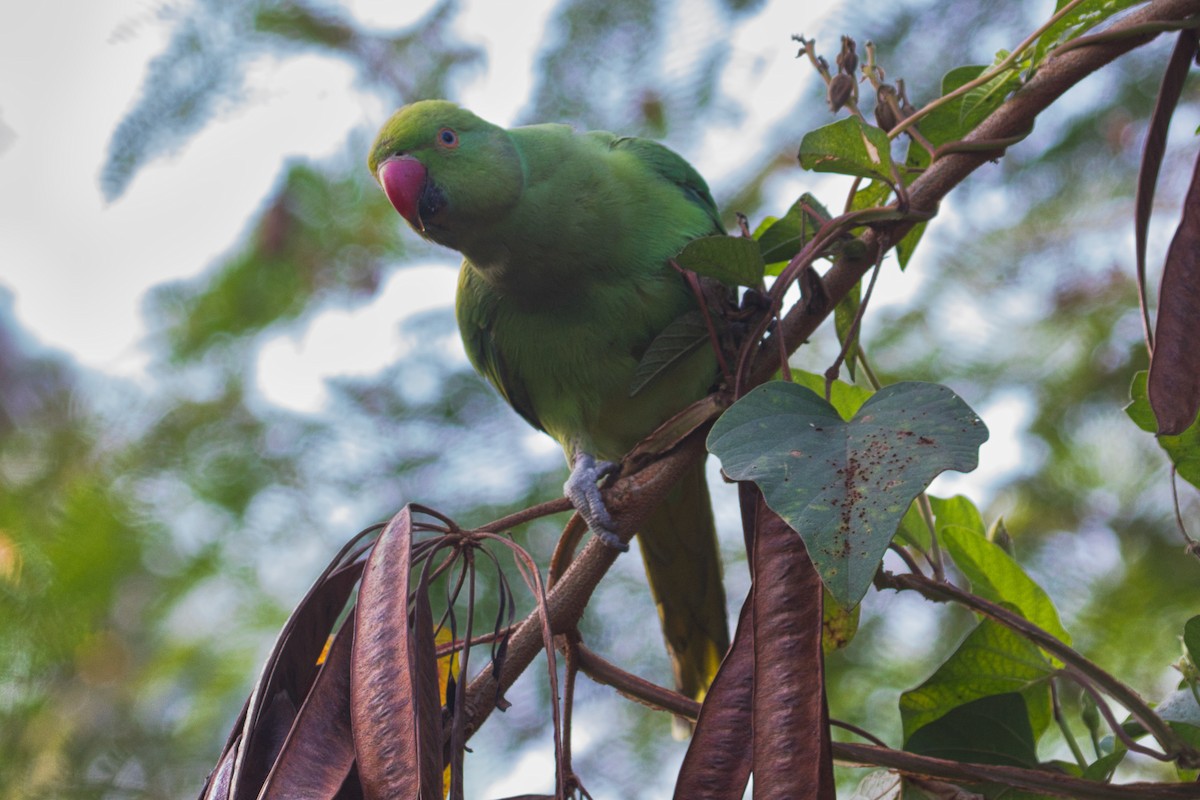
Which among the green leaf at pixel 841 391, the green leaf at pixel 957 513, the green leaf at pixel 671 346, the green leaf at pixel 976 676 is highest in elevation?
the green leaf at pixel 671 346

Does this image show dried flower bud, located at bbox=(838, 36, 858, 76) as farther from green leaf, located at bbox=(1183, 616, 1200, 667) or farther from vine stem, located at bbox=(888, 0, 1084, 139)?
green leaf, located at bbox=(1183, 616, 1200, 667)

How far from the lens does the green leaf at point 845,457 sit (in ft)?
2.44

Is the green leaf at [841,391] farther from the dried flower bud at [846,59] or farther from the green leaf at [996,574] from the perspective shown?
the dried flower bud at [846,59]

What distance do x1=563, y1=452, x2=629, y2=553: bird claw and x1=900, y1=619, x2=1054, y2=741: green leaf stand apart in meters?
0.37

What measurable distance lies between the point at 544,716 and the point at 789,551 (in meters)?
1.68

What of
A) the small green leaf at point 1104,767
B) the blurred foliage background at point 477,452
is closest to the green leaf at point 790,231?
the small green leaf at point 1104,767

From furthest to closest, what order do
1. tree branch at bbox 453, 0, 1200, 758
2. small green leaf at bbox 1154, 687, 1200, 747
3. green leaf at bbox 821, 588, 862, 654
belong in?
1. green leaf at bbox 821, 588, 862, 654
2. small green leaf at bbox 1154, 687, 1200, 747
3. tree branch at bbox 453, 0, 1200, 758

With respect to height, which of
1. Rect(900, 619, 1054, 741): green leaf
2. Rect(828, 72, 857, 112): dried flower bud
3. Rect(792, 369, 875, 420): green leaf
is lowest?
Rect(900, 619, 1054, 741): green leaf

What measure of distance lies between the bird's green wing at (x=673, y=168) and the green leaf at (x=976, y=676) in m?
1.05

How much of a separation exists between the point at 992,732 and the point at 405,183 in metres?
1.28

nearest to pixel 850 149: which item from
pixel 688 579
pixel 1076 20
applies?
pixel 1076 20

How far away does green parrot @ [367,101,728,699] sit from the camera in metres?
1.83

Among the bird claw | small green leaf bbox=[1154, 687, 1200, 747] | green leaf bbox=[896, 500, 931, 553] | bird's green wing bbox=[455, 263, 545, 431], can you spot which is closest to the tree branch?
the bird claw

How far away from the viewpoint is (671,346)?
1401 mm
